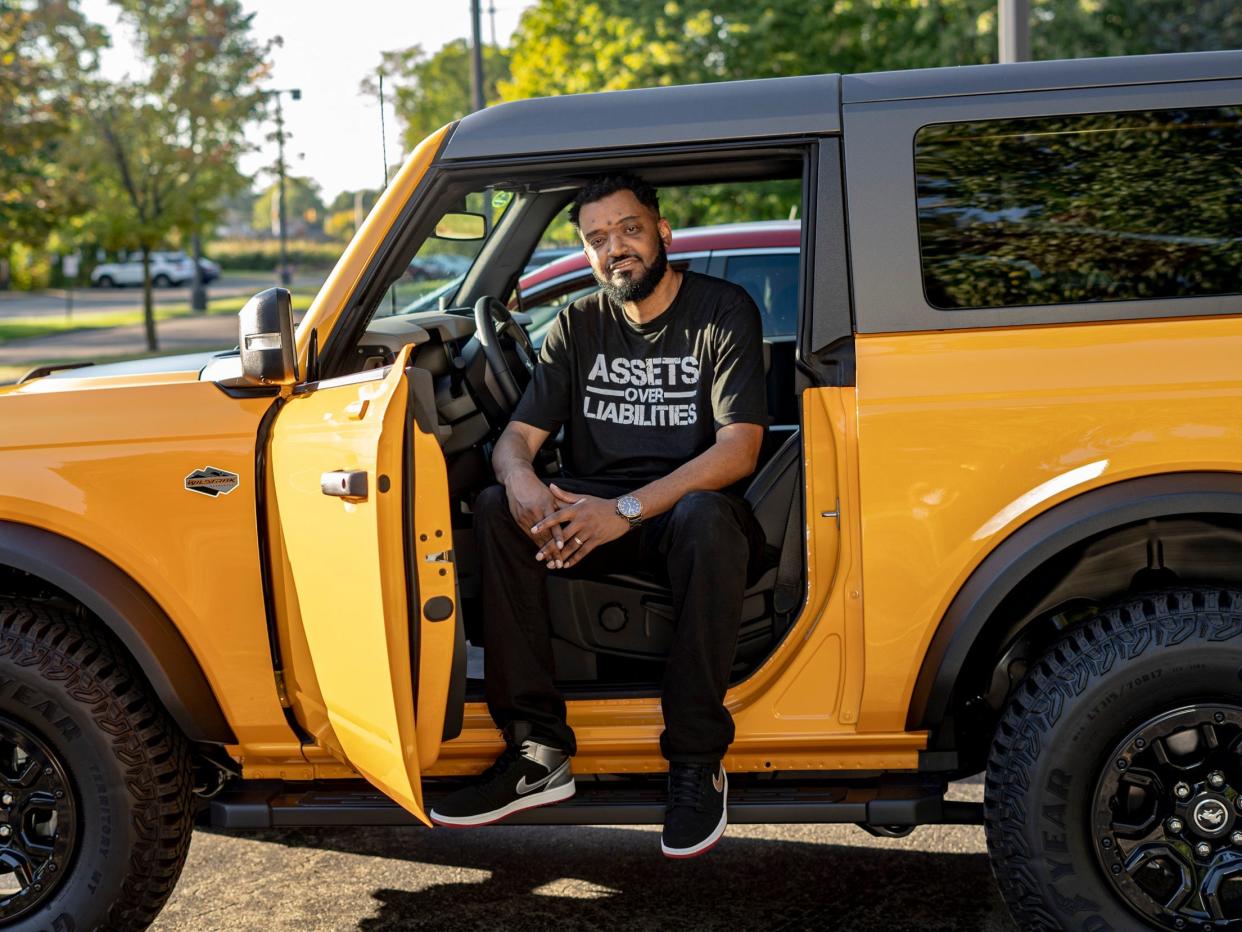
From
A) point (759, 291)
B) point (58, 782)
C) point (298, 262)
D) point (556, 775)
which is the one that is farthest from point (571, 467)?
point (298, 262)

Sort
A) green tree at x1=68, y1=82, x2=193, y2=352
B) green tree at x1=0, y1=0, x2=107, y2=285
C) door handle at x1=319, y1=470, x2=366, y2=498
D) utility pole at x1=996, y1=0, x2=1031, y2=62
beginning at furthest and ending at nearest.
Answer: green tree at x1=68, y1=82, x2=193, y2=352 → green tree at x1=0, y1=0, x2=107, y2=285 → utility pole at x1=996, y1=0, x2=1031, y2=62 → door handle at x1=319, y1=470, x2=366, y2=498

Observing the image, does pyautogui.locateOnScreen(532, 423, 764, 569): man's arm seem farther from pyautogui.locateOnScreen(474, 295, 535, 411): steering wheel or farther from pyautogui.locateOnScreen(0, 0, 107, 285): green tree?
pyautogui.locateOnScreen(0, 0, 107, 285): green tree

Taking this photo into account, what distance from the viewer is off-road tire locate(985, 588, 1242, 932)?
292cm

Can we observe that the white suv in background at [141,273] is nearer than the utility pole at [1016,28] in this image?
No

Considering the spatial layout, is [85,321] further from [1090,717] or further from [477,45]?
[1090,717]

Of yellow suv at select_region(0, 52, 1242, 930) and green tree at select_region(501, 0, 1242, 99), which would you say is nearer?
yellow suv at select_region(0, 52, 1242, 930)

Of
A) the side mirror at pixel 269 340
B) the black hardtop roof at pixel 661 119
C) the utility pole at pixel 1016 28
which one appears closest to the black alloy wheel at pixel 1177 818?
the black hardtop roof at pixel 661 119

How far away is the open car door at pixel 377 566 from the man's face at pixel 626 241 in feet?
2.38

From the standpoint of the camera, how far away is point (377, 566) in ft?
9.32

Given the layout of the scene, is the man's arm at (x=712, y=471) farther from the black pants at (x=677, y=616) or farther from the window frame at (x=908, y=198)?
the window frame at (x=908, y=198)

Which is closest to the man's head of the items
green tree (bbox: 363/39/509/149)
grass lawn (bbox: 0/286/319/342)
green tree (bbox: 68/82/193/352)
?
green tree (bbox: 68/82/193/352)

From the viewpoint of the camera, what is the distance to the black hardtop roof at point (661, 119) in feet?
10.2

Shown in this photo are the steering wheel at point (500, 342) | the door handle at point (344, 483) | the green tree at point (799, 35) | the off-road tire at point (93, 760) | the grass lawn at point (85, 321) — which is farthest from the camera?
the grass lawn at point (85, 321)

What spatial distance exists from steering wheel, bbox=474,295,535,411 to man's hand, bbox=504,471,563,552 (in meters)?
0.48
